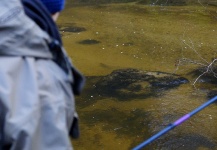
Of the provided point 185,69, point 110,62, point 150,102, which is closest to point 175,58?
point 185,69

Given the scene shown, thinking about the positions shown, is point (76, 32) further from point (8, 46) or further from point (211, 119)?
point (8, 46)

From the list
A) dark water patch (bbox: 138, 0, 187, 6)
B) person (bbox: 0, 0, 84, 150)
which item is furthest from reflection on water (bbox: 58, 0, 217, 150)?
person (bbox: 0, 0, 84, 150)

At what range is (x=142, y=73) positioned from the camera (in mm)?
5445

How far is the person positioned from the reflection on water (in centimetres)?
279

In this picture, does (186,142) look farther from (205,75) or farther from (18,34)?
(18,34)

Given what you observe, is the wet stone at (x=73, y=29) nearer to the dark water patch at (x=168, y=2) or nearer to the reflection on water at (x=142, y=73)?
the reflection on water at (x=142, y=73)

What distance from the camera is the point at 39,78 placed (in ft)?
3.46

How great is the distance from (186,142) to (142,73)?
169 centimetres

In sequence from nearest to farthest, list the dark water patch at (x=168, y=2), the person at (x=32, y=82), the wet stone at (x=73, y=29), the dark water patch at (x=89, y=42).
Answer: the person at (x=32, y=82) → the dark water patch at (x=89, y=42) → the wet stone at (x=73, y=29) → the dark water patch at (x=168, y=2)

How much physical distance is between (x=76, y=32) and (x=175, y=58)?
219 centimetres

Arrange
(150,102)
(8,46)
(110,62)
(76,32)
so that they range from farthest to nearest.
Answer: (76,32), (110,62), (150,102), (8,46)

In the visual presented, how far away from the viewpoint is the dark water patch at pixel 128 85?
4828mm

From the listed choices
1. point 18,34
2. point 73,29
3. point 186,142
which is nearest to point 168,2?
point 73,29

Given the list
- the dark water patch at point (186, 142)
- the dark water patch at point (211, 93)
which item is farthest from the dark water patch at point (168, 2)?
the dark water patch at point (186, 142)
